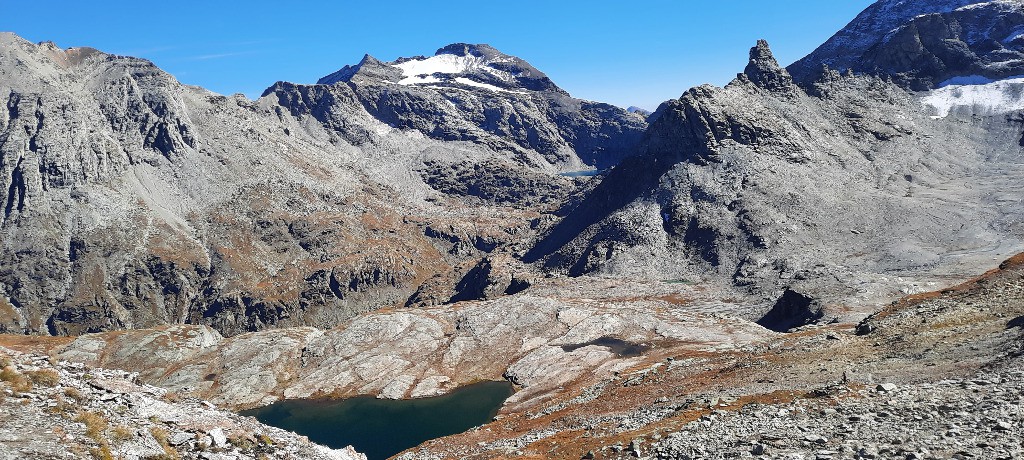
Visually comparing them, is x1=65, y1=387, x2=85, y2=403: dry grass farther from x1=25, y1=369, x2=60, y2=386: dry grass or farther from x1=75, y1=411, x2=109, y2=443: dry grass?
x1=75, y1=411, x2=109, y2=443: dry grass

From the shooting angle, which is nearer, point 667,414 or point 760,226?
point 667,414

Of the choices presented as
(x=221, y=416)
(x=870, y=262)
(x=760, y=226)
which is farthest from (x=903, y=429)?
(x=760, y=226)

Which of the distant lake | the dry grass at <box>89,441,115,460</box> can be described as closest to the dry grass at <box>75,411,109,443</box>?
the dry grass at <box>89,441,115,460</box>

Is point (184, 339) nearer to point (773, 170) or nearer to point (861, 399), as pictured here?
point (861, 399)

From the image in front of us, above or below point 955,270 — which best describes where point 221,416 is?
above

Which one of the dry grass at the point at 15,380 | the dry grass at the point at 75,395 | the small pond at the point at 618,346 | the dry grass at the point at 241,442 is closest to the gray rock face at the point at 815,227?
the small pond at the point at 618,346

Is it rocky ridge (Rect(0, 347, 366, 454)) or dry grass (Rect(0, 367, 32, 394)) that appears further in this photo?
dry grass (Rect(0, 367, 32, 394))
